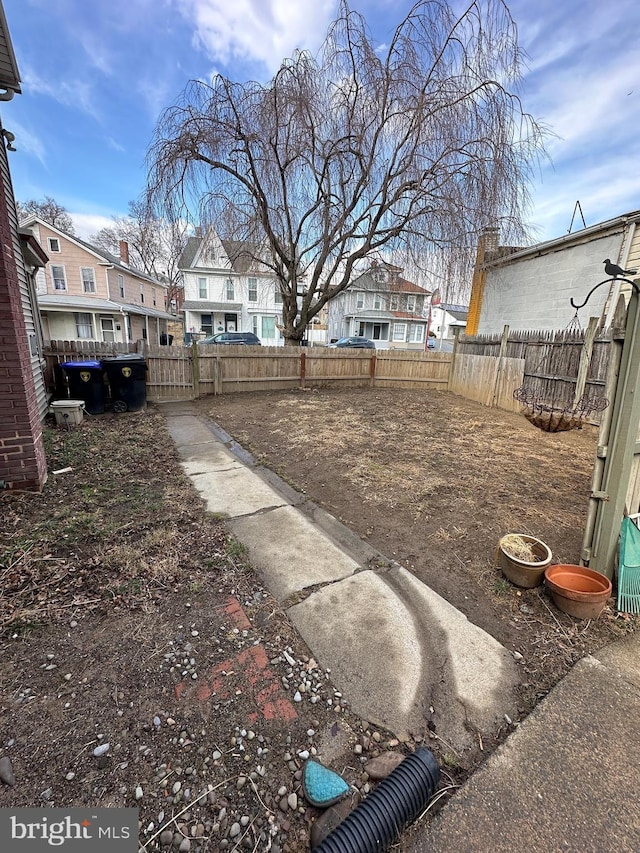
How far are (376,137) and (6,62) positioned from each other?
7.66 metres

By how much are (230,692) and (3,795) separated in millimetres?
808

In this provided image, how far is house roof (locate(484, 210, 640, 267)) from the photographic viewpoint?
24.0 feet

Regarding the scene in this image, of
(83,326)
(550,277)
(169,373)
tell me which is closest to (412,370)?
(550,277)

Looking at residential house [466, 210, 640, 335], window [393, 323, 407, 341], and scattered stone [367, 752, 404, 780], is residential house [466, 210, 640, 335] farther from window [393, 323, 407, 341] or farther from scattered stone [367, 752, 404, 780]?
window [393, 323, 407, 341]

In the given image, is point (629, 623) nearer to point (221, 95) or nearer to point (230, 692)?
point (230, 692)

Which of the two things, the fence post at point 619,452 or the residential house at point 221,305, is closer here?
the fence post at point 619,452

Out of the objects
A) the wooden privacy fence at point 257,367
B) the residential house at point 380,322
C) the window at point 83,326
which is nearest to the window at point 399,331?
the residential house at point 380,322

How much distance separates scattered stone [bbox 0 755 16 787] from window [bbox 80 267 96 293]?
22.8 metres

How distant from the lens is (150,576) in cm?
251

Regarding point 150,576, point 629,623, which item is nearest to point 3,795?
point 150,576

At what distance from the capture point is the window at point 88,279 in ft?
63.6

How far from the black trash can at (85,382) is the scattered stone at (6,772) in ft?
21.0

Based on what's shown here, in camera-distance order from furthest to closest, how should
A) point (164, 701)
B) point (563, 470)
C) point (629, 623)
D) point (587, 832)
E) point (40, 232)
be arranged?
1. point (40, 232)
2. point (563, 470)
3. point (629, 623)
4. point (164, 701)
5. point (587, 832)

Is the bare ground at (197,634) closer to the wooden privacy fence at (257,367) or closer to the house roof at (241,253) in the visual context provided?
the wooden privacy fence at (257,367)
